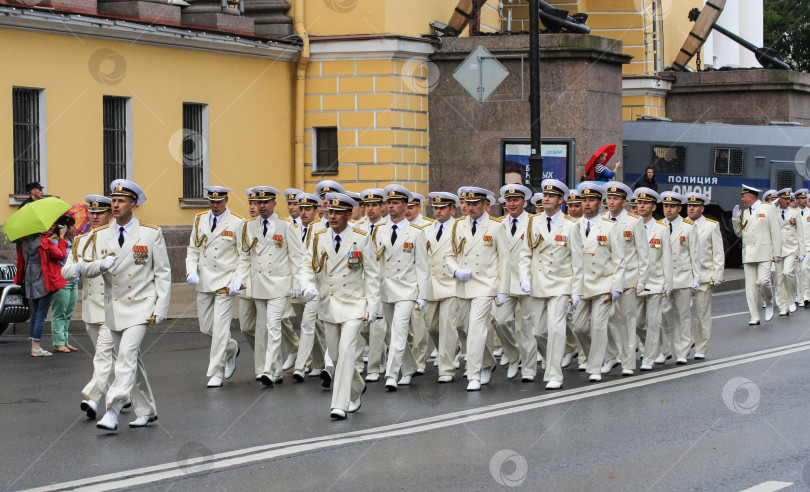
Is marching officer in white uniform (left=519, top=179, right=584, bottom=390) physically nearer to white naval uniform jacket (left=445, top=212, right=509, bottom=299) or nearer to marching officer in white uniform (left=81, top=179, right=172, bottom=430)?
white naval uniform jacket (left=445, top=212, right=509, bottom=299)

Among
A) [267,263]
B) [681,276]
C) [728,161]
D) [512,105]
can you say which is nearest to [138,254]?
[267,263]

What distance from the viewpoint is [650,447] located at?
348 inches

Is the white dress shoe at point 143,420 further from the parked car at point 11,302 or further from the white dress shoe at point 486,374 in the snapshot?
the parked car at point 11,302

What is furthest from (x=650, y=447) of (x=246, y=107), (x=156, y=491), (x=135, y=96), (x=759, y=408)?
(x=246, y=107)

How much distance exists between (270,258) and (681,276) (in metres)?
4.73

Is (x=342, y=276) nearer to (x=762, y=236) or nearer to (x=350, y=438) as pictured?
(x=350, y=438)

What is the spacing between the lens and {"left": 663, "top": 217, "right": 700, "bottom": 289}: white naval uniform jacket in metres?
14.1

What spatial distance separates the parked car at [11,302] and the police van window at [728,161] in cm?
1947

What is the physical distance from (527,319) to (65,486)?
597 centimetres

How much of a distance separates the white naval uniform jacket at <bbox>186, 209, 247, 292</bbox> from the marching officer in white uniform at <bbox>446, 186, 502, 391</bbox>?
2.11 metres

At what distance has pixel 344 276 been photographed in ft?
34.6

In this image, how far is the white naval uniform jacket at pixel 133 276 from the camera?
972 cm

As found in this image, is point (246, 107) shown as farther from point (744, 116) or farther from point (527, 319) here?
point (744, 116)

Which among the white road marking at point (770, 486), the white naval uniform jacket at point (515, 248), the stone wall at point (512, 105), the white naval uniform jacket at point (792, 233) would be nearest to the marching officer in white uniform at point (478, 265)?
the white naval uniform jacket at point (515, 248)
